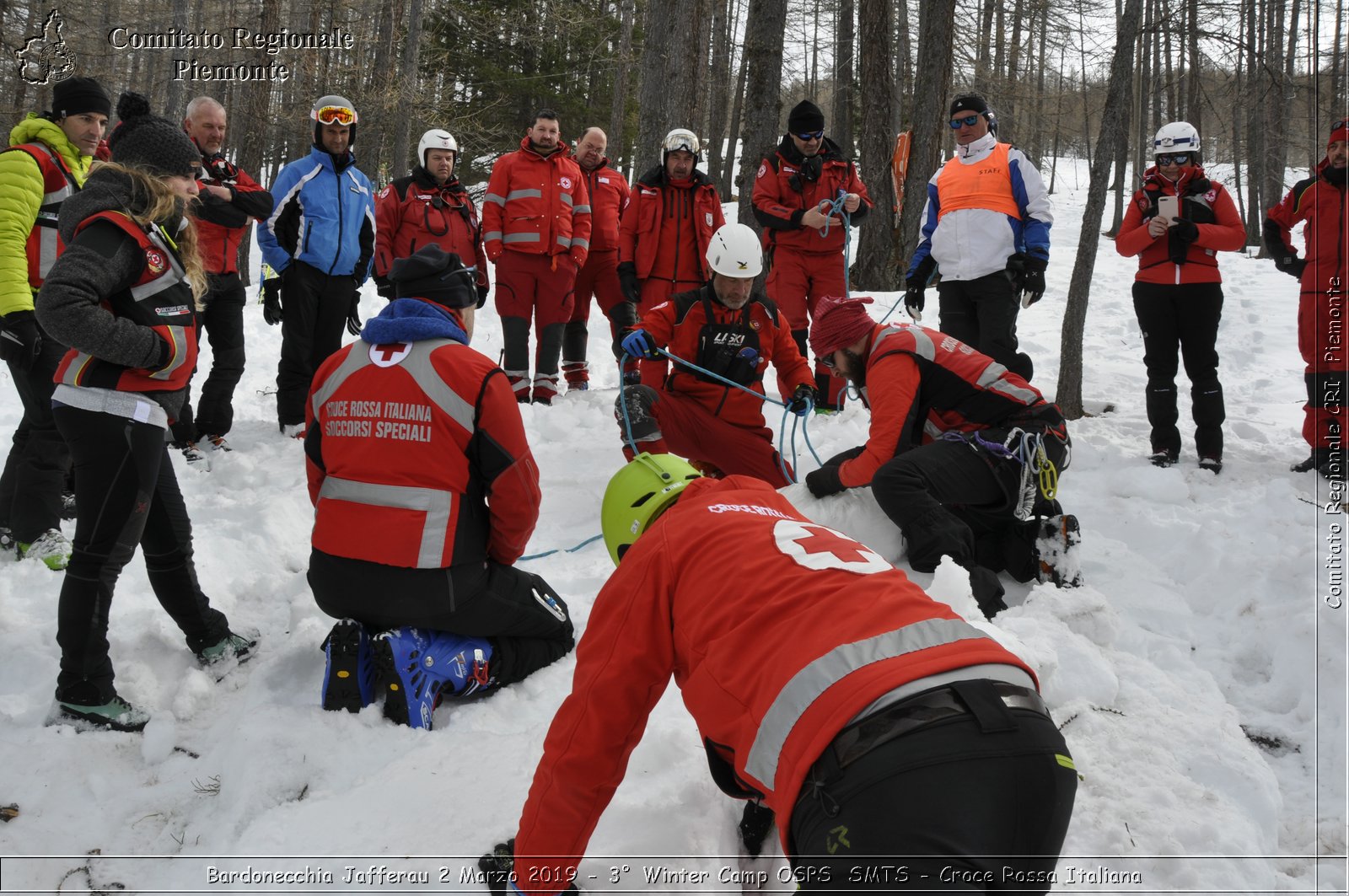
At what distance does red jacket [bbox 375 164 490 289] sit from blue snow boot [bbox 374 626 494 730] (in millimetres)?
4046

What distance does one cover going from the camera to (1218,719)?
3156 millimetres

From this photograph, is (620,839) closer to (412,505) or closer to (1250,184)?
(412,505)

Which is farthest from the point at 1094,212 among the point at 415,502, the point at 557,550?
the point at 415,502

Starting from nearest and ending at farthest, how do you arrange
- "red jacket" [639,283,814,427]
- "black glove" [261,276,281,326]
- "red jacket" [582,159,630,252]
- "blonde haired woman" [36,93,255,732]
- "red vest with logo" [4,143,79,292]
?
1. "blonde haired woman" [36,93,255,732]
2. "red vest with logo" [4,143,79,292]
3. "red jacket" [639,283,814,427]
4. "black glove" [261,276,281,326]
5. "red jacket" [582,159,630,252]

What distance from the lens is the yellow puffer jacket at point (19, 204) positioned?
3.86m

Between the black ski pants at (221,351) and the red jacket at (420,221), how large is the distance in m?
1.16

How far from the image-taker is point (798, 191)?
6.77 metres

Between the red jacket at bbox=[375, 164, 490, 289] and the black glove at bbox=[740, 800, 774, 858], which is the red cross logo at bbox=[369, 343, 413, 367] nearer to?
the black glove at bbox=[740, 800, 774, 858]

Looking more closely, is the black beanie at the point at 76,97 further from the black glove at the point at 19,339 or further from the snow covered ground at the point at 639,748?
the snow covered ground at the point at 639,748

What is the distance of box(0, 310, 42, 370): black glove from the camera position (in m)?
3.78

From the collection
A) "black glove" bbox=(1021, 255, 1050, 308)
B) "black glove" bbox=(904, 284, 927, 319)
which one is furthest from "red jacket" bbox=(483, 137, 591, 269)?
"black glove" bbox=(1021, 255, 1050, 308)

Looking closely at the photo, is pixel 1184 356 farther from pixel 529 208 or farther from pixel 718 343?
pixel 529 208

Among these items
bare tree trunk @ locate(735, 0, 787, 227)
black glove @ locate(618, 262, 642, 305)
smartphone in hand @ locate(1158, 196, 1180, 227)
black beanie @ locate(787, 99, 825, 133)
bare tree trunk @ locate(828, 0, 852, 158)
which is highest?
bare tree trunk @ locate(828, 0, 852, 158)

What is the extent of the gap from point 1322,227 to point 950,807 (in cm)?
582
